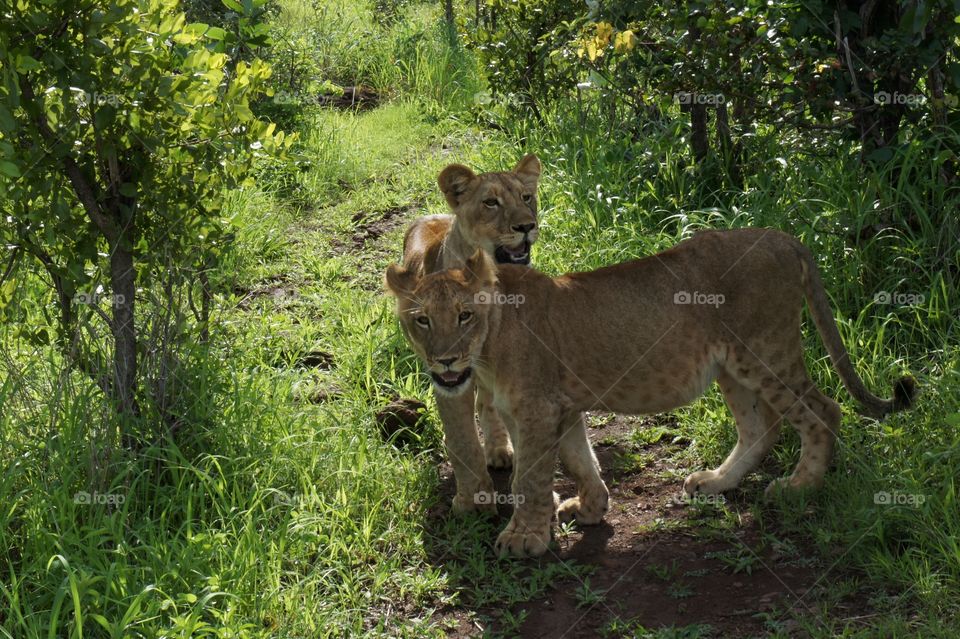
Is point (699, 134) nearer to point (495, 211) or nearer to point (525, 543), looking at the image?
point (495, 211)

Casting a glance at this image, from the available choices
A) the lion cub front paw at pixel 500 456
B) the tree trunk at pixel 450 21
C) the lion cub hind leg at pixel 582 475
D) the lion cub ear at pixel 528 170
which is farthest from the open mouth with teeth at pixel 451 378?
the tree trunk at pixel 450 21

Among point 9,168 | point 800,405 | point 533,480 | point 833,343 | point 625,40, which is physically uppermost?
point 625,40

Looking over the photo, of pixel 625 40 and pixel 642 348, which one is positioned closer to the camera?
pixel 642 348

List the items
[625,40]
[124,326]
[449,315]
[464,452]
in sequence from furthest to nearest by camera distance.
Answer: [625,40]
[464,452]
[124,326]
[449,315]

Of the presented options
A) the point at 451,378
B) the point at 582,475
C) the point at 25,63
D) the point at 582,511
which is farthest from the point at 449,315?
the point at 25,63

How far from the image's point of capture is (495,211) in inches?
231

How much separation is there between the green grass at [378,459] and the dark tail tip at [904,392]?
131 mm

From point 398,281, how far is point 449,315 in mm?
342

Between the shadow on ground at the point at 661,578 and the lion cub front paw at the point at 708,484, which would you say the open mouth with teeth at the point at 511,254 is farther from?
the lion cub front paw at the point at 708,484

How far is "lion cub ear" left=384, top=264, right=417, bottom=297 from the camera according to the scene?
4871 millimetres

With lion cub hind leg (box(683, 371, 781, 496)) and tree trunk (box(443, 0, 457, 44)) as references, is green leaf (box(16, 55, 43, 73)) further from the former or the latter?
tree trunk (box(443, 0, 457, 44))

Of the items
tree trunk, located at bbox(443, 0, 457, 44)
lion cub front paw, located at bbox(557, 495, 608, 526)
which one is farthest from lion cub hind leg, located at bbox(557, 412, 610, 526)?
tree trunk, located at bbox(443, 0, 457, 44)

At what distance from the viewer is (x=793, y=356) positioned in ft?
16.7

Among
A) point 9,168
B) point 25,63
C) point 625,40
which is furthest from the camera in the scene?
point 625,40
